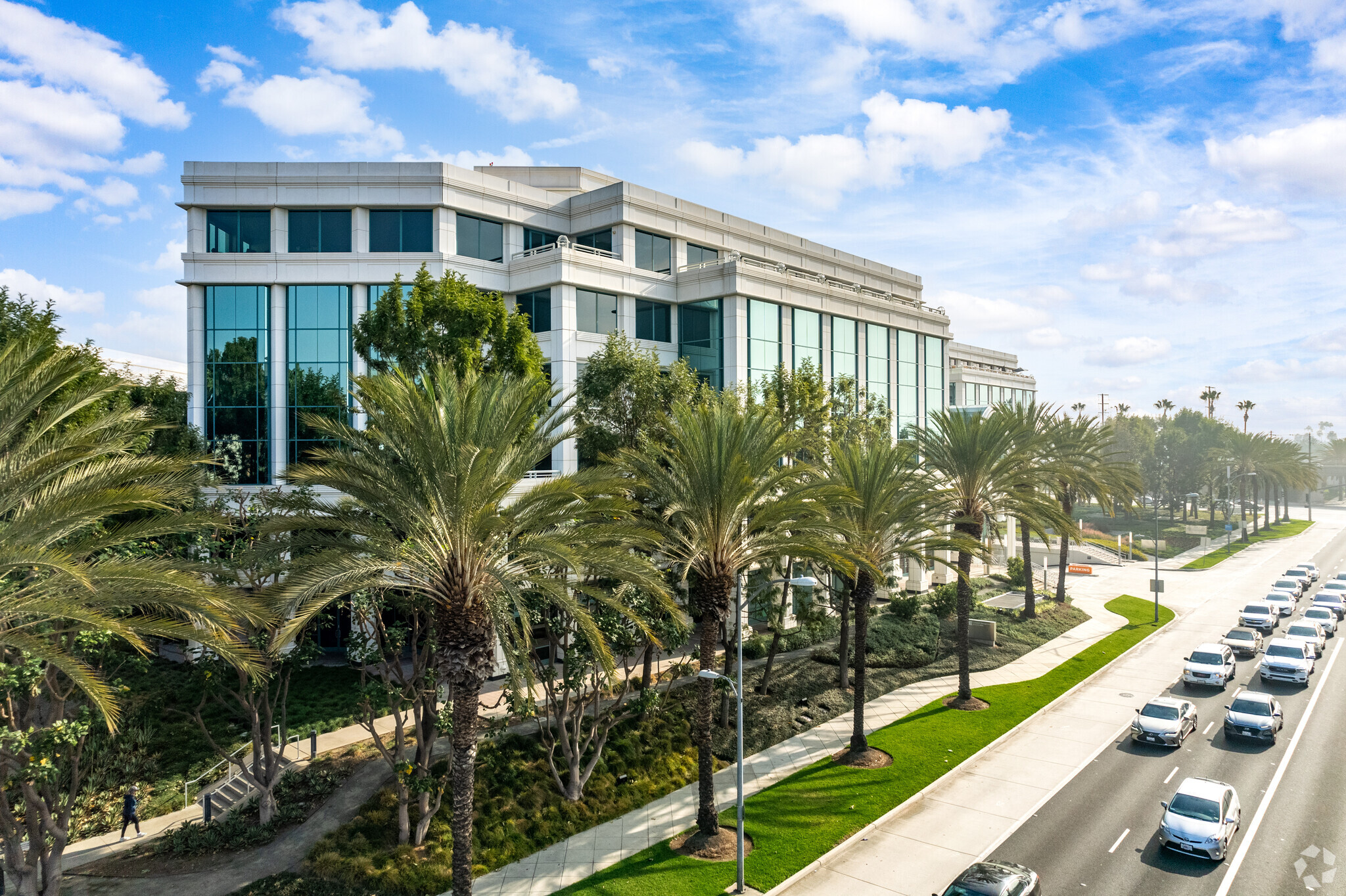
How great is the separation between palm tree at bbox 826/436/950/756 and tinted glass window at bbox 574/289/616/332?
16.2 meters

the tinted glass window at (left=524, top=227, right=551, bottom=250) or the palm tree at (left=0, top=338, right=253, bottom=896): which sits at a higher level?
the tinted glass window at (left=524, top=227, right=551, bottom=250)

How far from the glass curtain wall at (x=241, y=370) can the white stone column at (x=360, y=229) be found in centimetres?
472

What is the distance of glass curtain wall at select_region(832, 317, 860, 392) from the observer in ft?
154

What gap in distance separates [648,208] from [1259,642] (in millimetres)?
39293

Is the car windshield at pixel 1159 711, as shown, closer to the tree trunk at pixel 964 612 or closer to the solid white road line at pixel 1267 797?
the solid white road line at pixel 1267 797

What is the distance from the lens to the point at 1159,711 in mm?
26188

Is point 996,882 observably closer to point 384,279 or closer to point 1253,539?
point 384,279

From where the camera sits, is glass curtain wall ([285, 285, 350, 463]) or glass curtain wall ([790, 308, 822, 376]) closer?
glass curtain wall ([285, 285, 350, 463])

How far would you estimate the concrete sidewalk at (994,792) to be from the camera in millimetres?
17875

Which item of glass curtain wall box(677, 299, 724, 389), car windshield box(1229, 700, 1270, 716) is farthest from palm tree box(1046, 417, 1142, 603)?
glass curtain wall box(677, 299, 724, 389)

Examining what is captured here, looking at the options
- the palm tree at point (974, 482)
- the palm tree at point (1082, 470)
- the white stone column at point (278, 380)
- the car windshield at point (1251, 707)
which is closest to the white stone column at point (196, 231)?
the white stone column at point (278, 380)

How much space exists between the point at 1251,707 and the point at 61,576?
33481 millimetres

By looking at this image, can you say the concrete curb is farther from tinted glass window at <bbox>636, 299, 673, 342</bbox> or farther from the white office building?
tinted glass window at <bbox>636, 299, 673, 342</bbox>

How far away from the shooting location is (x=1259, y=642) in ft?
130
